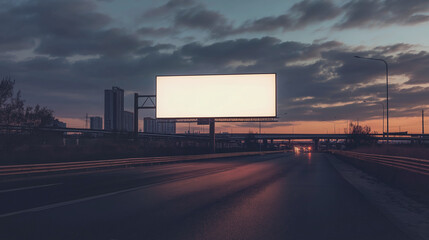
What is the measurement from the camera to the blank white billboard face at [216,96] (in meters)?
38.7

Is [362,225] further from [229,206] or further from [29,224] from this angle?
[29,224]

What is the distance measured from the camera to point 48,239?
220 inches

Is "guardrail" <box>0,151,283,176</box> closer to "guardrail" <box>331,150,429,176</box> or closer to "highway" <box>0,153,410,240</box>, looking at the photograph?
"highway" <box>0,153,410,240</box>

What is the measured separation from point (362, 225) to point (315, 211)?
1.57m

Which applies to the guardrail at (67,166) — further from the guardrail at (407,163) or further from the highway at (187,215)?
the guardrail at (407,163)

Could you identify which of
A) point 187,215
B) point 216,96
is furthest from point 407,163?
point 216,96

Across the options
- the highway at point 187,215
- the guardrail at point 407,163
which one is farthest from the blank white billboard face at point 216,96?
the highway at point 187,215

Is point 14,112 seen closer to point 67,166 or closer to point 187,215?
point 67,166

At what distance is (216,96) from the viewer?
39.2 meters

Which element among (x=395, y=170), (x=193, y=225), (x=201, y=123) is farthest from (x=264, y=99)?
(x=193, y=225)

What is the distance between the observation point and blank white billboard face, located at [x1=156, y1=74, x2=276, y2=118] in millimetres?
38656

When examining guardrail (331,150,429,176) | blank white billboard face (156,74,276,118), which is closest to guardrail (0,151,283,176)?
blank white billboard face (156,74,276,118)

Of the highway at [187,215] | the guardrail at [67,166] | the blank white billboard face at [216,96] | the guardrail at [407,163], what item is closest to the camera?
the highway at [187,215]

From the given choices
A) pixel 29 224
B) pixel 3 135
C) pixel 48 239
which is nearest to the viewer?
pixel 48 239
